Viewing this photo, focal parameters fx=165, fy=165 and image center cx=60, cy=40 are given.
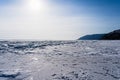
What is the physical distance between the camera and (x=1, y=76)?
660cm

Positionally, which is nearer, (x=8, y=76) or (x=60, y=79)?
(x=60, y=79)

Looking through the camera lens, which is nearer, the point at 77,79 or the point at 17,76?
the point at 77,79

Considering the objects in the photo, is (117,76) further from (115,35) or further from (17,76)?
(115,35)

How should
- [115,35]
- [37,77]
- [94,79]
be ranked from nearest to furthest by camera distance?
[94,79] → [37,77] → [115,35]

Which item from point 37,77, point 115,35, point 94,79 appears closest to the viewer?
point 94,79

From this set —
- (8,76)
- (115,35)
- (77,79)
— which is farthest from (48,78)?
(115,35)

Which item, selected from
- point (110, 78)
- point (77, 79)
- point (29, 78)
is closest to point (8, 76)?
point (29, 78)

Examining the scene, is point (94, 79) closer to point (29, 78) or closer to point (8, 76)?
point (29, 78)

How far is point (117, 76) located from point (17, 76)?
3.93 metres

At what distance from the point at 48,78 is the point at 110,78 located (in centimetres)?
234

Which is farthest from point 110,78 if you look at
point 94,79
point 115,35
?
point 115,35

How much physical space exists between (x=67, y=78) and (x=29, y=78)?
146 cm

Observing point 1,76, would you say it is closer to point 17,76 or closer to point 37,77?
point 17,76

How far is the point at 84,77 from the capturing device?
636 cm
